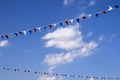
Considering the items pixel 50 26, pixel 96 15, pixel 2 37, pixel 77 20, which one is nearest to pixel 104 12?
pixel 96 15

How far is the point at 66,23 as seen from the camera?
27953 mm

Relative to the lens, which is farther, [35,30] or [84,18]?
[35,30]

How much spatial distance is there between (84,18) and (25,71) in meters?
22.1

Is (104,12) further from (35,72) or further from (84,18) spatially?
(35,72)

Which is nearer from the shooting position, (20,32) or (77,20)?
(77,20)

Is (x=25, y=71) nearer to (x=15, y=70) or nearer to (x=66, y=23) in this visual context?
(x=15, y=70)

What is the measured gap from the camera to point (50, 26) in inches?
1131

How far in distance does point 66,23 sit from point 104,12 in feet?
13.2

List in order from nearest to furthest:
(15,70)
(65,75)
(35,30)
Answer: (35,30), (15,70), (65,75)

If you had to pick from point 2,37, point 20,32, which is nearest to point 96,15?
point 20,32

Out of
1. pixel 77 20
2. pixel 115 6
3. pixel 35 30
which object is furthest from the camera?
pixel 35 30

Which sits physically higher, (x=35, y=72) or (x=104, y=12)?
(x=35, y=72)

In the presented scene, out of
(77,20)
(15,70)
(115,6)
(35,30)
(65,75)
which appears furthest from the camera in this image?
(65,75)

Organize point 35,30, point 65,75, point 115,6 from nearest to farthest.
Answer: point 115,6
point 35,30
point 65,75
